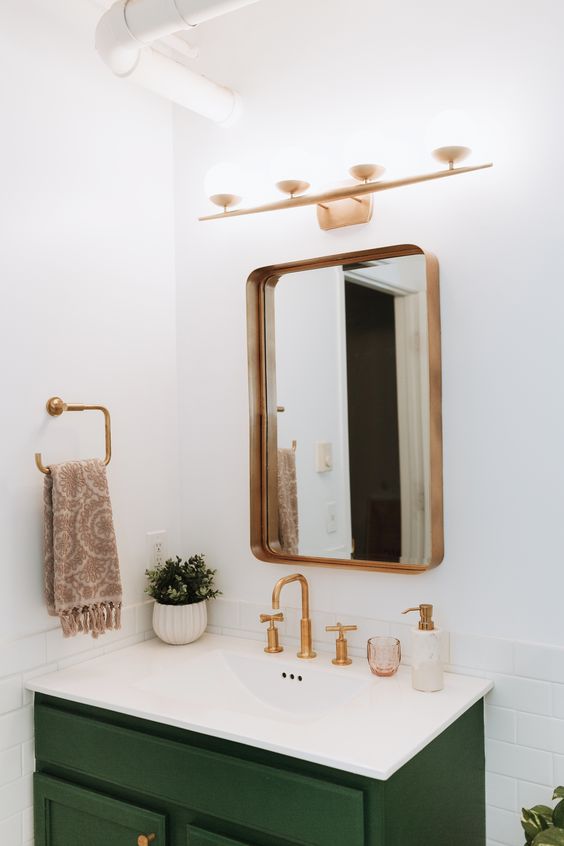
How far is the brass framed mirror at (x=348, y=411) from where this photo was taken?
1.83 m

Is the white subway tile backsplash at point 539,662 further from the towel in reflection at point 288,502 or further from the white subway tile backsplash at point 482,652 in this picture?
the towel in reflection at point 288,502

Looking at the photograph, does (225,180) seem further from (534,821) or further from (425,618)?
(534,821)

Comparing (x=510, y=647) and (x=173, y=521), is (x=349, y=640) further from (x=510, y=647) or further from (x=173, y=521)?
(x=173, y=521)

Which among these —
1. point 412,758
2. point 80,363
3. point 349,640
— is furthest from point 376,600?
point 80,363

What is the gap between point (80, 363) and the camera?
199 centimetres

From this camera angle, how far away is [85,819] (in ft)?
5.71

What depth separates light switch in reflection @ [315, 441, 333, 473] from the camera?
199 cm

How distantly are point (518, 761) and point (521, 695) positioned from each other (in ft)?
0.49

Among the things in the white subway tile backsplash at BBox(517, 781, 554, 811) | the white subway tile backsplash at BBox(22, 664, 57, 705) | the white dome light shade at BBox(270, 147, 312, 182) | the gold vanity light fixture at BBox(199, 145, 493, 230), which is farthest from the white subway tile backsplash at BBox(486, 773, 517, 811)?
the white dome light shade at BBox(270, 147, 312, 182)

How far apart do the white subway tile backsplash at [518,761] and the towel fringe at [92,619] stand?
935 mm

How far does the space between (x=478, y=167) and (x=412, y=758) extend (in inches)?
47.9

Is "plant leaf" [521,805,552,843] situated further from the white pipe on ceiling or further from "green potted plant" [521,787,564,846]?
the white pipe on ceiling

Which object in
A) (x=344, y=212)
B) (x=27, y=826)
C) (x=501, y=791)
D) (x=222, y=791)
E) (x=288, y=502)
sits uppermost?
(x=344, y=212)

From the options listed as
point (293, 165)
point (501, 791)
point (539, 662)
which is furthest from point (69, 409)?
point (501, 791)
